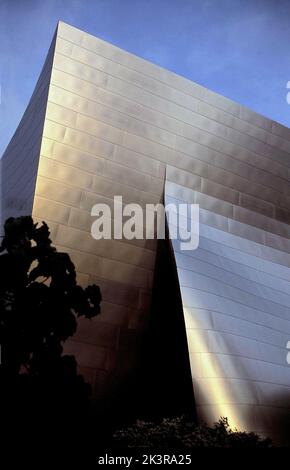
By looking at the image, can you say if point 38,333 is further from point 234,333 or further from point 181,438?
point 234,333

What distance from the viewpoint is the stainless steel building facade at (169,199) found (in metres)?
9.49

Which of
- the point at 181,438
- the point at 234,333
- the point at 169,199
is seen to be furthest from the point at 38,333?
the point at 169,199

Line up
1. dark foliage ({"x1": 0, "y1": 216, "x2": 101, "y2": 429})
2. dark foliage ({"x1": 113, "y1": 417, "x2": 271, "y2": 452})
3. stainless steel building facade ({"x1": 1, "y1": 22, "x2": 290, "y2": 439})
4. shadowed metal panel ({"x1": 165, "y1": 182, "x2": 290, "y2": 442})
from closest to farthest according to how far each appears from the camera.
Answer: dark foliage ({"x1": 0, "y1": 216, "x2": 101, "y2": 429})
dark foliage ({"x1": 113, "y1": 417, "x2": 271, "y2": 452})
shadowed metal panel ({"x1": 165, "y1": 182, "x2": 290, "y2": 442})
stainless steel building facade ({"x1": 1, "y1": 22, "x2": 290, "y2": 439})

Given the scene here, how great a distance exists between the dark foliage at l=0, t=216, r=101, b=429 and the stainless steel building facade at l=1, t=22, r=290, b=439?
3369mm

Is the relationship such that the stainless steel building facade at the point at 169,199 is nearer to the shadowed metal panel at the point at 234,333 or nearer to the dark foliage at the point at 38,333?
the shadowed metal panel at the point at 234,333

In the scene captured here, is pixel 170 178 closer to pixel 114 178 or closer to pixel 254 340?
pixel 114 178

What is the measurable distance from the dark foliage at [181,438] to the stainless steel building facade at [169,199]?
846 millimetres

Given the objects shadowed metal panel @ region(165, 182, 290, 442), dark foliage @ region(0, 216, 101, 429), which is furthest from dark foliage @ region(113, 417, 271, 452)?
dark foliage @ region(0, 216, 101, 429)

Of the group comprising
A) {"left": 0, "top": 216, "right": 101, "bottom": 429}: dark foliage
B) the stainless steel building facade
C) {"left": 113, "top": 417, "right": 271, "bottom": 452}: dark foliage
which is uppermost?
the stainless steel building facade

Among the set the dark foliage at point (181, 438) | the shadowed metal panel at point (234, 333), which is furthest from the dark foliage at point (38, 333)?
the shadowed metal panel at point (234, 333)

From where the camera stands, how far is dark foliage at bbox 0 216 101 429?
19.7 feet

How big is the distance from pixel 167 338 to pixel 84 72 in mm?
7847

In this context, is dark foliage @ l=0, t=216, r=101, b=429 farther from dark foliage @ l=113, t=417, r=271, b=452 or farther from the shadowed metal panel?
the shadowed metal panel

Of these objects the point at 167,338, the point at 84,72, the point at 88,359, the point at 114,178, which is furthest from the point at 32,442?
the point at 84,72
